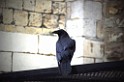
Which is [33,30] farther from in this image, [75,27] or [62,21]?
[75,27]

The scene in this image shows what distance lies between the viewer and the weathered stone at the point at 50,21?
5103 millimetres

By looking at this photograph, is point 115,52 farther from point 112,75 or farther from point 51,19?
point 112,75

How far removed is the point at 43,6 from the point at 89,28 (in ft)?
2.31

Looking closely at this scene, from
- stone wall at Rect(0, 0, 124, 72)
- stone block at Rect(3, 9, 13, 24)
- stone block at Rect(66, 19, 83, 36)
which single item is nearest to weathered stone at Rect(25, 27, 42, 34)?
stone wall at Rect(0, 0, 124, 72)

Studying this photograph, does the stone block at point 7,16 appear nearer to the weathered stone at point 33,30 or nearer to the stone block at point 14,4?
the stone block at point 14,4

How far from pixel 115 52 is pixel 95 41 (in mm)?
268

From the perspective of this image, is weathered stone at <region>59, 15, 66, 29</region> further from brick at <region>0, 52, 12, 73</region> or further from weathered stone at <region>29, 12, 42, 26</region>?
brick at <region>0, 52, 12, 73</region>

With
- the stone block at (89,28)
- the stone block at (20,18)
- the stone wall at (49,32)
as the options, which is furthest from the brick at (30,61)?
the stone block at (89,28)

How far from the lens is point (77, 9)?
4.96 m

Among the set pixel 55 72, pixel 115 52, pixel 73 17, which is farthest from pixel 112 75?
pixel 73 17

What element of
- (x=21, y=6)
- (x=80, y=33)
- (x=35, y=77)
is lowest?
(x=35, y=77)

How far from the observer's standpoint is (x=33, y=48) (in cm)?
497

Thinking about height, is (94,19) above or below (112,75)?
above

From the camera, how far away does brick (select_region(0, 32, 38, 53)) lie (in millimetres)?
4820
